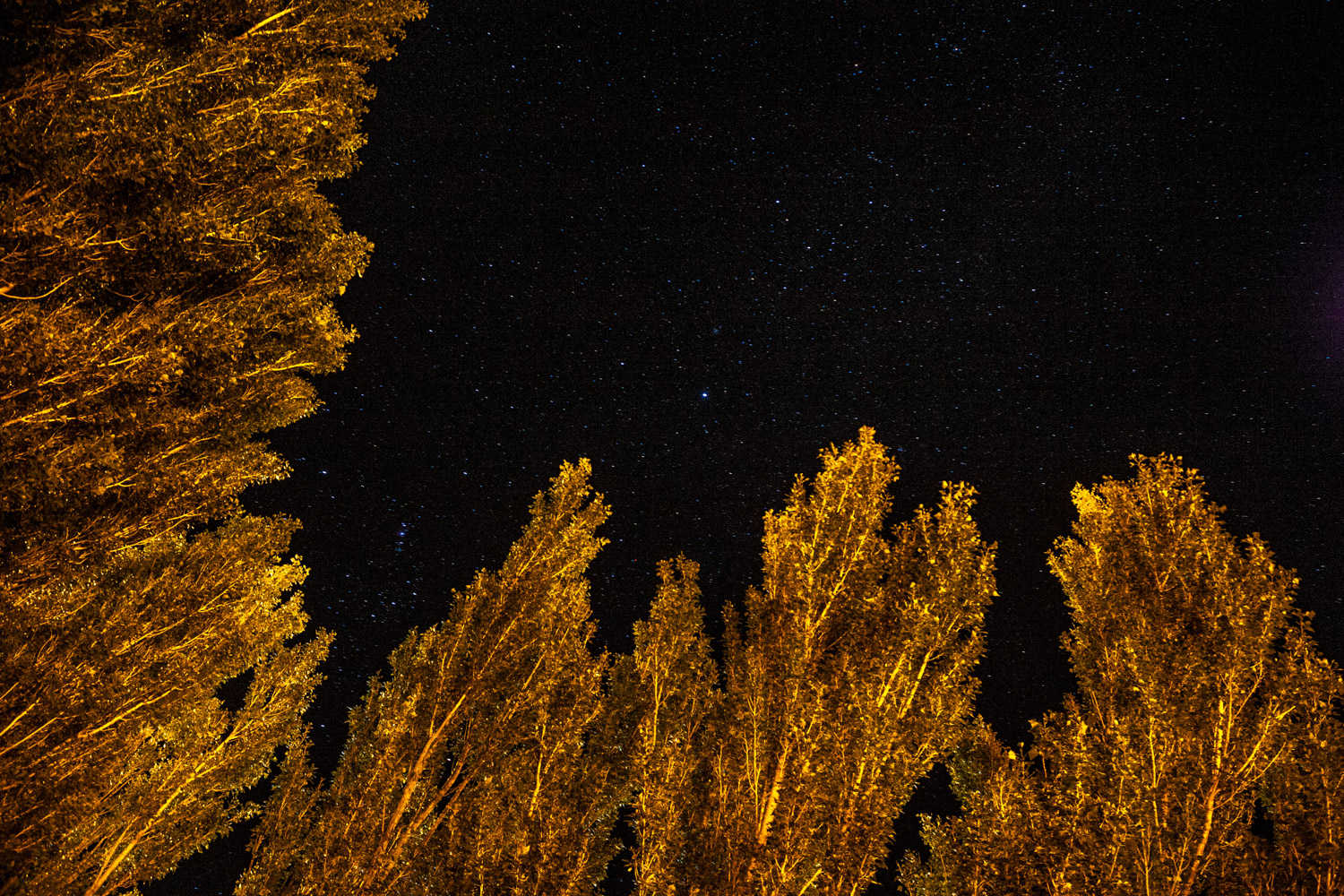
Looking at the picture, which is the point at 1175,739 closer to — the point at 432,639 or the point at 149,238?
the point at 432,639

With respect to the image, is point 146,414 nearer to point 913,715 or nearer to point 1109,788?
point 913,715

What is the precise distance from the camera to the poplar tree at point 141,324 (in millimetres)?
4348

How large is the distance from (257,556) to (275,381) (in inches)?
172

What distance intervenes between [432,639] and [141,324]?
284 inches

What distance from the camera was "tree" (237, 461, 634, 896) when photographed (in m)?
8.37

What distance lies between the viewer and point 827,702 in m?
7.61

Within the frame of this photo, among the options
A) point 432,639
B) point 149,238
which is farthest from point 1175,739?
point 149,238

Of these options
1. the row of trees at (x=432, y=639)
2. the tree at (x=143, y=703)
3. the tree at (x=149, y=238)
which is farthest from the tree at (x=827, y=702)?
the tree at (x=149, y=238)

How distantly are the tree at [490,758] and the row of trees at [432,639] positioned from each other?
6cm

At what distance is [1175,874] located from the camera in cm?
643

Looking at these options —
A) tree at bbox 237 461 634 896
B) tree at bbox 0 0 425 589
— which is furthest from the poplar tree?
tree at bbox 237 461 634 896

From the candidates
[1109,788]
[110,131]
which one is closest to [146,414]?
[110,131]

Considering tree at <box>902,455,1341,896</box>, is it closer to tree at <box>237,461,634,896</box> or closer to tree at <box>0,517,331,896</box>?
tree at <box>237,461,634,896</box>

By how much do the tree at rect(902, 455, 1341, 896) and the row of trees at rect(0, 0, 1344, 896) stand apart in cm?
4
